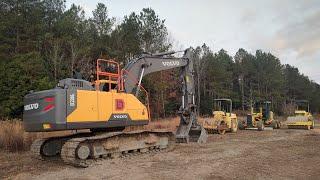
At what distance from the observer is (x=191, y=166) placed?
35.4ft

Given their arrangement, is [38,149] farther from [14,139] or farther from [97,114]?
[14,139]

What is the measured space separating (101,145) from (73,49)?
1165 inches

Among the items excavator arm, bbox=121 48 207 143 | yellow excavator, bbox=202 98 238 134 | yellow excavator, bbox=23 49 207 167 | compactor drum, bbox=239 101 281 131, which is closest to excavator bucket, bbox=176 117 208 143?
excavator arm, bbox=121 48 207 143

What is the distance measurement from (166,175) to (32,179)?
322 cm

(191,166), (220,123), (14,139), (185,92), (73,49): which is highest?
(73,49)

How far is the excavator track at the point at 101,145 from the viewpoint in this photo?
11.3 meters

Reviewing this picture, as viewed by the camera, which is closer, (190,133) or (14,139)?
(14,139)

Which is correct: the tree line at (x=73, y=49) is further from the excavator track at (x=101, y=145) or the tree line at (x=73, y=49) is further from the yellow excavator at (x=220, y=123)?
the excavator track at (x=101, y=145)

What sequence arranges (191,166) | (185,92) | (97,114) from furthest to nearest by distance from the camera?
(185,92)
(97,114)
(191,166)

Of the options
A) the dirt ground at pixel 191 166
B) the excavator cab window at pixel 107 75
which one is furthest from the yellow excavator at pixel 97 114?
the dirt ground at pixel 191 166

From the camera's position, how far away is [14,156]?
13906 mm

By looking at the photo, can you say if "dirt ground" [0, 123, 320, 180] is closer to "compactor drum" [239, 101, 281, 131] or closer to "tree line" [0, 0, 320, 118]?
"compactor drum" [239, 101, 281, 131]

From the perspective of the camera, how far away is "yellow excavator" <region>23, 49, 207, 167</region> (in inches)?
434

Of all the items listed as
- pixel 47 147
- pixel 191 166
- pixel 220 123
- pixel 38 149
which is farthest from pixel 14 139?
pixel 220 123
